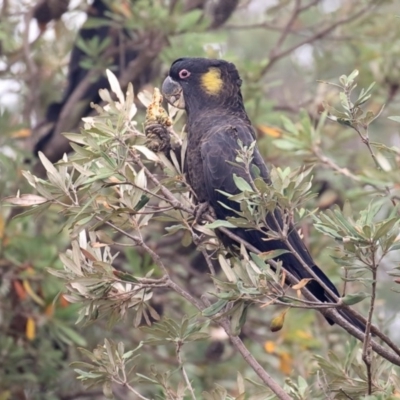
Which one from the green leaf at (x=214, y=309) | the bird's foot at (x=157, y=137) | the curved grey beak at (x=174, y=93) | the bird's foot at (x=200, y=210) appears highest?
the bird's foot at (x=157, y=137)

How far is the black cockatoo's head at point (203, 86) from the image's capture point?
8.38 feet

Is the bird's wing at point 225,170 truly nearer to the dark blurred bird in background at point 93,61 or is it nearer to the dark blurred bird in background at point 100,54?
the dark blurred bird in background at point 100,54

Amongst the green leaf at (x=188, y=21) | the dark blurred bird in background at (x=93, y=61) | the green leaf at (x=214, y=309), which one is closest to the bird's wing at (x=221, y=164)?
the green leaf at (x=214, y=309)

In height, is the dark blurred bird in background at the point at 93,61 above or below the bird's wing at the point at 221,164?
below

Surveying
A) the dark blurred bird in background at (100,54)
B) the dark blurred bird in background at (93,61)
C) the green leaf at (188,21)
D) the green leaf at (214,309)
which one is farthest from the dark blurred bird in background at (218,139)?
the dark blurred bird in background at (93,61)

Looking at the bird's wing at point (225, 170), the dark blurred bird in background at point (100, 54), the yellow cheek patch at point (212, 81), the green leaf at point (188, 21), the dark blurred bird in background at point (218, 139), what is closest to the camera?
the dark blurred bird in background at point (218, 139)

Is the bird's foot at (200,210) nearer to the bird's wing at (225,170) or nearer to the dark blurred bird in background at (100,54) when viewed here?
the bird's wing at (225,170)

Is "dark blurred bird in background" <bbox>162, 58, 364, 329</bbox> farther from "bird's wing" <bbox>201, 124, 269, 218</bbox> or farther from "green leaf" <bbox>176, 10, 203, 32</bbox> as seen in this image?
"green leaf" <bbox>176, 10, 203, 32</bbox>

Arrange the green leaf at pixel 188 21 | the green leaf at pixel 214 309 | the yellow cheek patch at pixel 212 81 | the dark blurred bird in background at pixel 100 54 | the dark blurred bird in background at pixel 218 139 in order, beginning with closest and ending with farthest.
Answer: the green leaf at pixel 214 309
the dark blurred bird in background at pixel 218 139
the yellow cheek patch at pixel 212 81
the green leaf at pixel 188 21
the dark blurred bird in background at pixel 100 54

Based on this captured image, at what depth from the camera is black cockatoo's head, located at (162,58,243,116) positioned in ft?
8.38

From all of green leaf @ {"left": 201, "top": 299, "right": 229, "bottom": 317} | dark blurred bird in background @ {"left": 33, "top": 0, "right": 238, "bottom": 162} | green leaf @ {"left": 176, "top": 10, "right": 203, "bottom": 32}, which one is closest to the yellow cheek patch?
green leaf @ {"left": 176, "top": 10, "right": 203, "bottom": 32}

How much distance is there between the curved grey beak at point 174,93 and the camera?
2.62m

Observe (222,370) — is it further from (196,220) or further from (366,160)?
(196,220)

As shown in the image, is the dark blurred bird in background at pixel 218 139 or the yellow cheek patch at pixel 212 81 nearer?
the dark blurred bird in background at pixel 218 139
